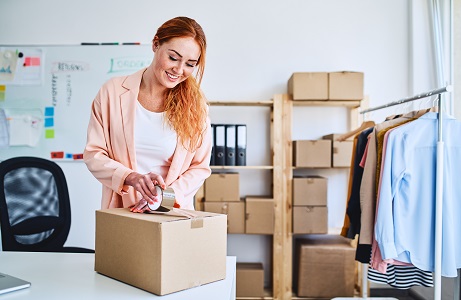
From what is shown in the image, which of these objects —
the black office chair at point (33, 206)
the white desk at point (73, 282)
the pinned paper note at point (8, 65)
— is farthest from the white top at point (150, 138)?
the pinned paper note at point (8, 65)

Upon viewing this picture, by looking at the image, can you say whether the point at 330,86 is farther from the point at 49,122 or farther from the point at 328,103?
the point at 49,122

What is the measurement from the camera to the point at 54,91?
3.18 m

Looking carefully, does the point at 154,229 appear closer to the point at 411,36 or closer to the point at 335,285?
the point at 335,285

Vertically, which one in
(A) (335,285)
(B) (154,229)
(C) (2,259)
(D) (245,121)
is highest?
(D) (245,121)

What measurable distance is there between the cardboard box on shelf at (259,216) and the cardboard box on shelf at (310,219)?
0.18m

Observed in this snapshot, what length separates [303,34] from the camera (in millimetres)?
3152

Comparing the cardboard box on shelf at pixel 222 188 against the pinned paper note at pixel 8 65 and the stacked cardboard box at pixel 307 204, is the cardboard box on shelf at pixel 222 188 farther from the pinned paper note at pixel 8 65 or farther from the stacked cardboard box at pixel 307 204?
the pinned paper note at pixel 8 65

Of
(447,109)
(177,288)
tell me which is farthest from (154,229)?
(447,109)

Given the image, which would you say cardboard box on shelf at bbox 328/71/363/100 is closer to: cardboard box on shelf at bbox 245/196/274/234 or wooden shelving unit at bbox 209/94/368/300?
wooden shelving unit at bbox 209/94/368/300

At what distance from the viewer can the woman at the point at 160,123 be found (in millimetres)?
1267

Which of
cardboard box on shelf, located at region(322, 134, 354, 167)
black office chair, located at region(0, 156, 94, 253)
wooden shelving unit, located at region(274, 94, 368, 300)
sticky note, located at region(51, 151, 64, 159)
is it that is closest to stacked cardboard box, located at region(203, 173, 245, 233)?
wooden shelving unit, located at region(274, 94, 368, 300)

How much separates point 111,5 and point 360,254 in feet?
8.82

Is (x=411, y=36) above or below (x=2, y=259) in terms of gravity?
above

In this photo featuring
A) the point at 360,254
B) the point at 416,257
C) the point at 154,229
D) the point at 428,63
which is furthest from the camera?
the point at 428,63
